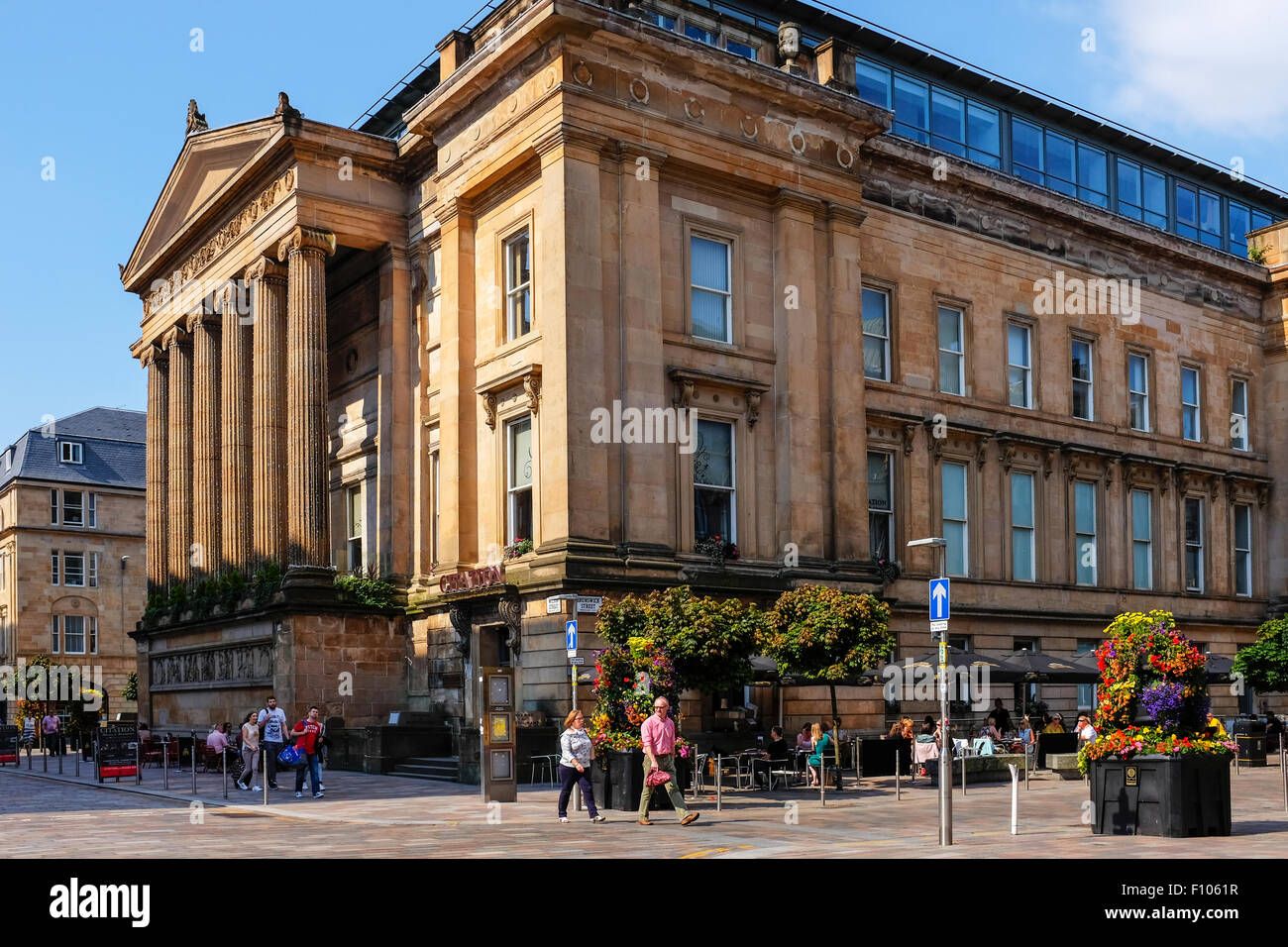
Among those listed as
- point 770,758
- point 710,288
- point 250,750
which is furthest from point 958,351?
point 250,750

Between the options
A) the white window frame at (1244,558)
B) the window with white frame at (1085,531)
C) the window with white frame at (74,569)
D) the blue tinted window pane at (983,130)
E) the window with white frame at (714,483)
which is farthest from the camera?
the window with white frame at (74,569)

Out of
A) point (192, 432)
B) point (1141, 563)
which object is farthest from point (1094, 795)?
point (192, 432)

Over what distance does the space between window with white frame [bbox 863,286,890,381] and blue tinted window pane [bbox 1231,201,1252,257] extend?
21043 millimetres

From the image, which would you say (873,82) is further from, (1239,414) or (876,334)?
(1239,414)

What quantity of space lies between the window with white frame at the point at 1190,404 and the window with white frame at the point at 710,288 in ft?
64.6

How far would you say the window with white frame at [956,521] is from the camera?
133ft

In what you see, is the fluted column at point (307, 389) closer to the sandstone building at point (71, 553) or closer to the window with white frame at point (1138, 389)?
the window with white frame at point (1138, 389)

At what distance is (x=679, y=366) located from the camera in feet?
113

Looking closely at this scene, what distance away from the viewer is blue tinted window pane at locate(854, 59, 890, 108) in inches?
1671

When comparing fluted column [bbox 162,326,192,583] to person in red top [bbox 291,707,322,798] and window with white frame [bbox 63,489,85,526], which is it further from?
window with white frame [bbox 63,489,85,526]

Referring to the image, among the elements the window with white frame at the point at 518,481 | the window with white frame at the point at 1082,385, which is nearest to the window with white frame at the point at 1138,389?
the window with white frame at the point at 1082,385

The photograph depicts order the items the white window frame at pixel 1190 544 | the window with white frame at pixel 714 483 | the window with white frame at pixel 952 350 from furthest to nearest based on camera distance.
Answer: the white window frame at pixel 1190 544 → the window with white frame at pixel 952 350 → the window with white frame at pixel 714 483
